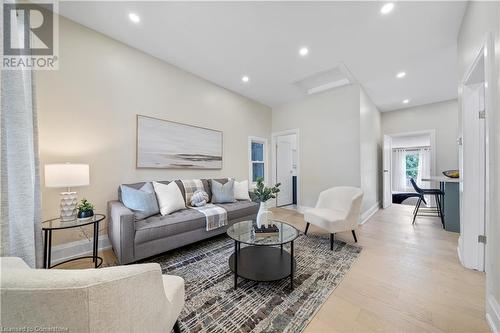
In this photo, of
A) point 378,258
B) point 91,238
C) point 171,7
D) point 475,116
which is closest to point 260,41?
point 171,7

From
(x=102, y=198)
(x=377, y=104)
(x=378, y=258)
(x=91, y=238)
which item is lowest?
(x=378, y=258)

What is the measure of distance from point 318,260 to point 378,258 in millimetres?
745

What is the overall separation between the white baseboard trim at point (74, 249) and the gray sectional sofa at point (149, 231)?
0.85 ft

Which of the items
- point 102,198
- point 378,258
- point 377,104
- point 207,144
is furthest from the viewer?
point 377,104

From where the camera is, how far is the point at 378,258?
227 centimetres

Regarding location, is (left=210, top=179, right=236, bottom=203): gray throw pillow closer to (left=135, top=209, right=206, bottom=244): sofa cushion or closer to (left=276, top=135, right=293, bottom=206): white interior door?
(left=135, top=209, right=206, bottom=244): sofa cushion

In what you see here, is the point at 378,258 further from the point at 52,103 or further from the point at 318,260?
the point at 52,103

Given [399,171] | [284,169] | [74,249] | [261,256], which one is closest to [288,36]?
[261,256]

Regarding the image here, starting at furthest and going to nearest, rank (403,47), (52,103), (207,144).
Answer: (207,144)
(403,47)
(52,103)

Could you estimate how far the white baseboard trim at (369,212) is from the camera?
3.75 m

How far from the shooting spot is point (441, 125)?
4.74 metres

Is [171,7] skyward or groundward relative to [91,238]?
skyward

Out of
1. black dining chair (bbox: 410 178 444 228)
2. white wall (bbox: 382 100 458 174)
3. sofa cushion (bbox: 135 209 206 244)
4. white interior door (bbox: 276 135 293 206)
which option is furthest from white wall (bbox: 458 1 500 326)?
white wall (bbox: 382 100 458 174)

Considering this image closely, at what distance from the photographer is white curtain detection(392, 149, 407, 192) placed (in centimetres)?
772
